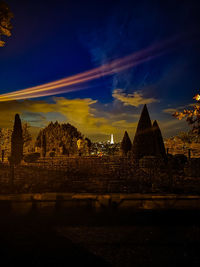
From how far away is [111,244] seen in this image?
300 centimetres

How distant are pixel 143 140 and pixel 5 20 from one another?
1424 cm

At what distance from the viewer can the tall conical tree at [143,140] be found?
16516mm

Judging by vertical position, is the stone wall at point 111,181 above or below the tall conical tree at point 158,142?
below

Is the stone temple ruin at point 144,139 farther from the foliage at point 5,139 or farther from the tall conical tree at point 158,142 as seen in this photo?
the foliage at point 5,139

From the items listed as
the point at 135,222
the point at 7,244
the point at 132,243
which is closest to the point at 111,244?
the point at 132,243

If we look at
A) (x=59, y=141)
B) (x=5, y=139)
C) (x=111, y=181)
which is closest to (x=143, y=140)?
(x=111, y=181)

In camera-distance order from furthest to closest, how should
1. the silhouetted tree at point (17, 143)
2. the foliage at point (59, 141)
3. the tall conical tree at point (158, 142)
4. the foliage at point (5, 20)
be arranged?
1. the foliage at point (59, 141)
2. the tall conical tree at point (158, 142)
3. the silhouetted tree at point (17, 143)
4. the foliage at point (5, 20)

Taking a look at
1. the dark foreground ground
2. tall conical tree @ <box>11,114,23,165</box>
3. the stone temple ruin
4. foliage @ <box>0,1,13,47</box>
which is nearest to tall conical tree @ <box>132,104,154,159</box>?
the stone temple ruin

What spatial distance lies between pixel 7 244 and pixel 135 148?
49.4 ft

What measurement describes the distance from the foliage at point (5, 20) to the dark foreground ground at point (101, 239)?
677 cm

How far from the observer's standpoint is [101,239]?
317 cm

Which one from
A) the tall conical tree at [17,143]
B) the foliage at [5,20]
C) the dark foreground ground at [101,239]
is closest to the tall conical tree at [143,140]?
the dark foreground ground at [101,239]

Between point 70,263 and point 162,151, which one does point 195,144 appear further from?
point 70,263

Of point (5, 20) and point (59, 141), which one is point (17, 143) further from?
point (59, 141)
